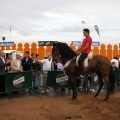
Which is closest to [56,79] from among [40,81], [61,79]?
[61,79]

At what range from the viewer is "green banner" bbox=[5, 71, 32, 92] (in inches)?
474

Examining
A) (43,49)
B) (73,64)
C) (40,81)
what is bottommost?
(40,81)

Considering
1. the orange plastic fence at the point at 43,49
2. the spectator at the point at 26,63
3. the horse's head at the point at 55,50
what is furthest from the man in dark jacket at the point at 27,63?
the orange plastic fence at the point at 43,49

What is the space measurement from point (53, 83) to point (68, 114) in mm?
4902

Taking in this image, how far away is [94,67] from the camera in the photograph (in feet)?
39.2

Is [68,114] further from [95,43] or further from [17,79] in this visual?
[95,43]

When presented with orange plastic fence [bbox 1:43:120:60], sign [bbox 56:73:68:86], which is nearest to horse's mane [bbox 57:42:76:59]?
sign [bbox 56:73:68:86]

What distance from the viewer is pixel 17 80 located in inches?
490

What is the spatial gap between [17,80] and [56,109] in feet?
11.1

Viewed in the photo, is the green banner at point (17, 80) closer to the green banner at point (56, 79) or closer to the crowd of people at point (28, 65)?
the crowd of people at point (28, 65)

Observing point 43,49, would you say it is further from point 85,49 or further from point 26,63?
point 85,49

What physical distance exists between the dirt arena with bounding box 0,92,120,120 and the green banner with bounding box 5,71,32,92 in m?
0.73

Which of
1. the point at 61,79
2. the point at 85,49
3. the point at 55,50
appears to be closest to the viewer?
the point at 85,49

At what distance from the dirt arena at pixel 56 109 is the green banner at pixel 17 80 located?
28.6 inches
